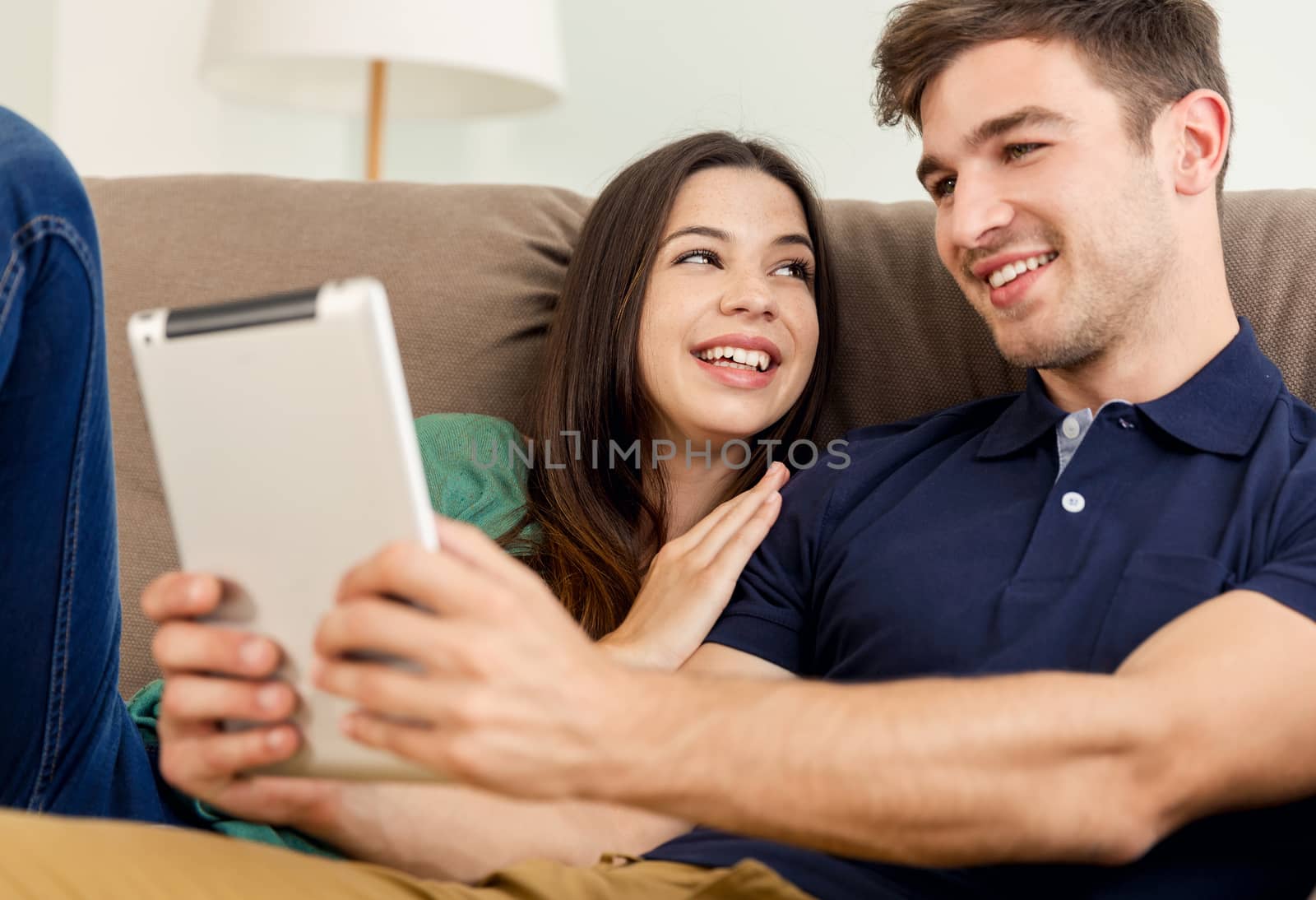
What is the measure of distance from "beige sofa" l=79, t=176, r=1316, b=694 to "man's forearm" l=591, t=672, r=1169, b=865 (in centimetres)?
77

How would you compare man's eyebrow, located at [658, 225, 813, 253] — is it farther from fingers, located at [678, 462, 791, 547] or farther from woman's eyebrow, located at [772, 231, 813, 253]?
fingers, located at [678, 462, 791, 547]

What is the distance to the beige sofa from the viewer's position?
149 centimetres

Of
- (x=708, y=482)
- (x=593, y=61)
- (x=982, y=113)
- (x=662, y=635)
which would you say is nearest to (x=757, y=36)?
(x=593, y=61)

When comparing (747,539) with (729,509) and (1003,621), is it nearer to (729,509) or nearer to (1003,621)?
(729,509)

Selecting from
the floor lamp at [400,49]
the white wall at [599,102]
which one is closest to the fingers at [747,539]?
the white wall at [599,102]

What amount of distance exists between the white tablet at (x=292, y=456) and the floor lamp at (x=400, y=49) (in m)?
1.73

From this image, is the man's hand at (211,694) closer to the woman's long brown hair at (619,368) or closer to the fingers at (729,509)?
the fingers at (729,509)

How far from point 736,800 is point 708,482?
3.16 ft

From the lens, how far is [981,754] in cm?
71

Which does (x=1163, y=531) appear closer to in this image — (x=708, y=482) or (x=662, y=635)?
(x=662, y=635)

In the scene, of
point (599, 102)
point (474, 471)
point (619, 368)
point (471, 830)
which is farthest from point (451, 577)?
point (599, 102)

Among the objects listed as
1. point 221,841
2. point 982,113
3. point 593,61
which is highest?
point 593,61

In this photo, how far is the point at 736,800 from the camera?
26.8 inches

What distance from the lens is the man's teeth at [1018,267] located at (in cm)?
122
